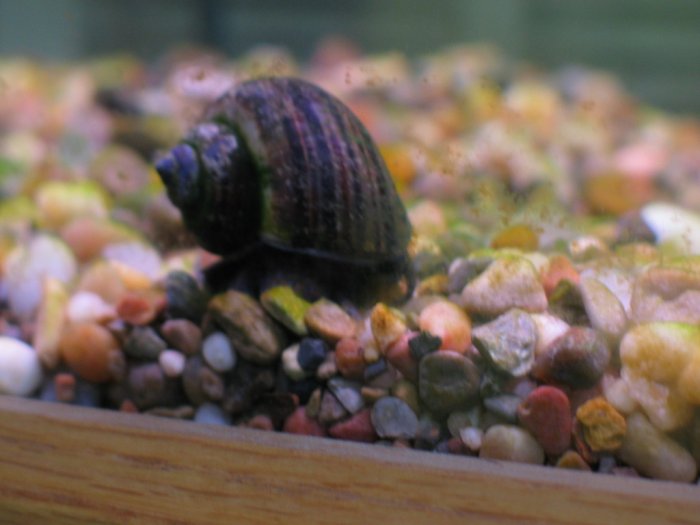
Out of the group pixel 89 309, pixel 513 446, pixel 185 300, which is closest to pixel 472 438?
pixel 513 446

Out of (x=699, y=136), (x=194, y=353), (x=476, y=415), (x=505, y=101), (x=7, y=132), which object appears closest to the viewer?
(x=476, y=415)

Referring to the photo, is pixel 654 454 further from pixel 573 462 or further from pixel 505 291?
pixel 505 291

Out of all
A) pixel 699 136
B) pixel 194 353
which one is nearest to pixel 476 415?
pixel 194 353

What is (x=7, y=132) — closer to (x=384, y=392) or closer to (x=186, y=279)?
(x=186, y=279)

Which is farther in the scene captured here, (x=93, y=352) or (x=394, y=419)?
(x=93, y=352)

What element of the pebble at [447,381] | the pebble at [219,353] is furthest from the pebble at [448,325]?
the pebble at [219,353]

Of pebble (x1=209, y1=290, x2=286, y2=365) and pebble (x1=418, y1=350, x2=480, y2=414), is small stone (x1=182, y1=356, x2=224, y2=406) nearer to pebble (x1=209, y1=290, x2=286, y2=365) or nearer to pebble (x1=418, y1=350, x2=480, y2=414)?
pebble (x1=209, y1=290, x2=286, y2=365)

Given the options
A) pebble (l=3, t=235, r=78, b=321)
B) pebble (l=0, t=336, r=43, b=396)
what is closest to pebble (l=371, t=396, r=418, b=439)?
pebble (l=0, t=336, r=43, b=396)
